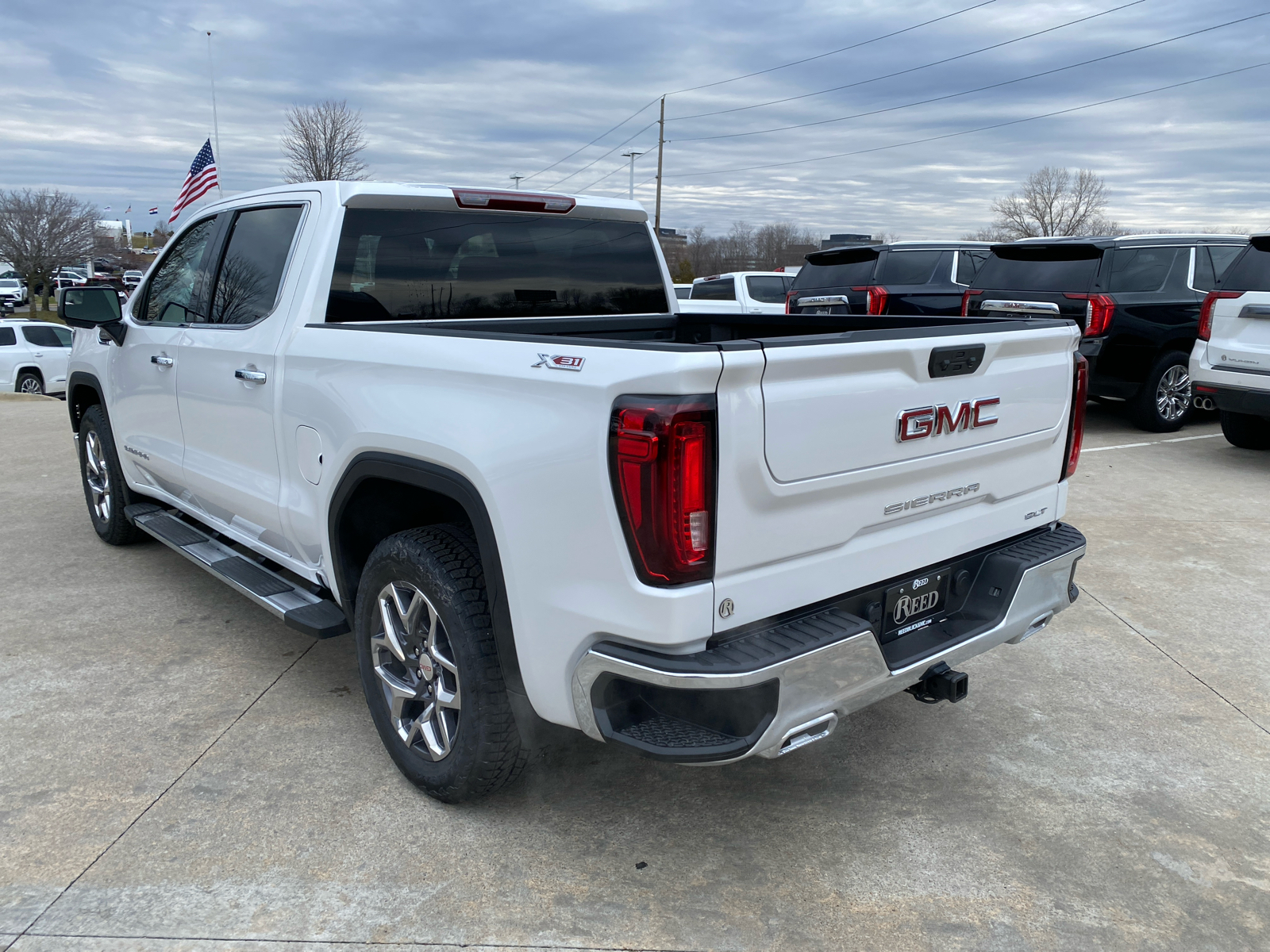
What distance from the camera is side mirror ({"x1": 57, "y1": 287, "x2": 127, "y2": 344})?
15.8ft

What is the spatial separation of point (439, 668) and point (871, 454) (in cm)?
140

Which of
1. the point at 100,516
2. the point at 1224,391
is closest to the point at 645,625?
the point at 100,516

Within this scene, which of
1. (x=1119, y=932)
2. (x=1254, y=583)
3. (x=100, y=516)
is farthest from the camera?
(x=100, y=516)

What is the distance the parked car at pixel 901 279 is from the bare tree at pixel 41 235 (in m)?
51.7

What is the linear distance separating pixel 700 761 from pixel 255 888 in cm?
129

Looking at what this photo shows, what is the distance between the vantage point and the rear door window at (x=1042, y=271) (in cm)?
948

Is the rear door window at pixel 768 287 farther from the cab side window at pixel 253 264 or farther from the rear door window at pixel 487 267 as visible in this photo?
the cab side window at pixel 253 264

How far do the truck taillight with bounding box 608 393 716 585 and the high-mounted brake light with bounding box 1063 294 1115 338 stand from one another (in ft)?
27.1

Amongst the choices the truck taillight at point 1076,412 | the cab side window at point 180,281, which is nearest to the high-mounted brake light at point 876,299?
the truck taillight at point 1076,412

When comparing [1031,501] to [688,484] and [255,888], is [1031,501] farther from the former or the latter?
[255,888]

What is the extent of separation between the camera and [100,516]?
583cm

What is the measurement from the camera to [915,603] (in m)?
2.86

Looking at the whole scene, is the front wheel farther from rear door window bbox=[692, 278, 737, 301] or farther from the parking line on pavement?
the parking line on pavement

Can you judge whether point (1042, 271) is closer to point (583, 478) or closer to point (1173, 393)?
point (1173, 393)
